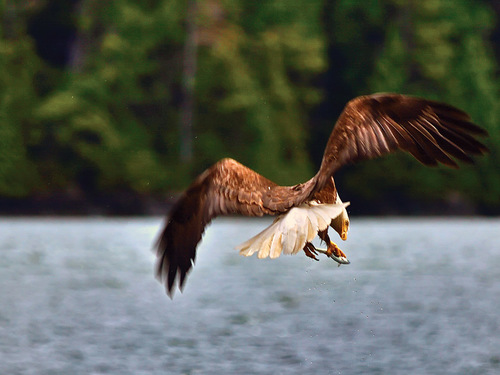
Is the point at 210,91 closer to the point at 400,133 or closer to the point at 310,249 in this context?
the point at 310,249

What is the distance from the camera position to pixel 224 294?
55.8 feet

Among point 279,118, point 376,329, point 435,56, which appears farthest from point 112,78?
point 376,329

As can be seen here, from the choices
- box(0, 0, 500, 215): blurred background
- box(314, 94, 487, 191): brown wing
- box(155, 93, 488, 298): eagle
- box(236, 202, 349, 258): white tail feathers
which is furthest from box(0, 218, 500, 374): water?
box(0, 0, 500, 215): blurred background

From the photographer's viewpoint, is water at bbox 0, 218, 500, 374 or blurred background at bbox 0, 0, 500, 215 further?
blurred background at bbox 0, 0, 500, 215

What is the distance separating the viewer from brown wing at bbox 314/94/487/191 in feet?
23.5

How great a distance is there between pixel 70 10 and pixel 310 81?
8.40m

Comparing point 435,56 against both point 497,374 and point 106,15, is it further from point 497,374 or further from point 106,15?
point 497,374

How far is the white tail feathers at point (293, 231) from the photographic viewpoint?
23.8 ft

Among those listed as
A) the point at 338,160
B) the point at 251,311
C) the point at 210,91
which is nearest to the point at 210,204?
the point at 338,160

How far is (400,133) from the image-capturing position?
23.9ft

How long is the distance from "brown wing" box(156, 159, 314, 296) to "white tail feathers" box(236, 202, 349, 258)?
10 cm

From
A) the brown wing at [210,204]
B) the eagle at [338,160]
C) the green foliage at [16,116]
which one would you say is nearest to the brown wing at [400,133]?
the eagle at [338,160]

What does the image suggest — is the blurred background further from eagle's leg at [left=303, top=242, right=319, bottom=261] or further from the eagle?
eagle's leg at [left=303, top=242, right=319, bottom=261]

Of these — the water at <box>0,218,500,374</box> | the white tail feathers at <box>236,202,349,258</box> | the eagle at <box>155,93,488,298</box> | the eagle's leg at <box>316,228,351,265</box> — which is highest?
the eagle at <box>155,93,488,298</box>
